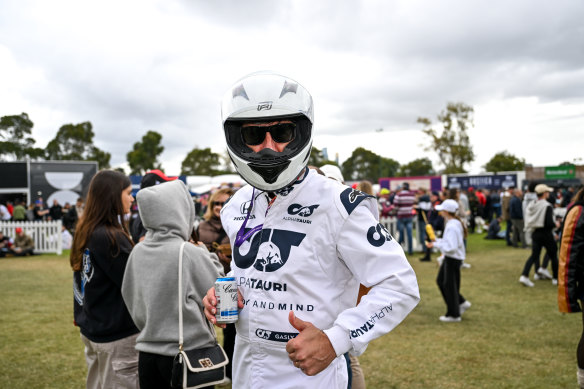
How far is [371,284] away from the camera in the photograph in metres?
1.78

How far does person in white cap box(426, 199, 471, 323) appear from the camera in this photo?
6930 mm

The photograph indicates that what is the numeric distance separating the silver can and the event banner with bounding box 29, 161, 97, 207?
22782 mm

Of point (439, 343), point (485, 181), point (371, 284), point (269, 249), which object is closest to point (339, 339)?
point (371, 284)

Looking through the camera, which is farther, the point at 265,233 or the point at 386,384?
the point at 386,384

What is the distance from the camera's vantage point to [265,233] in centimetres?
197

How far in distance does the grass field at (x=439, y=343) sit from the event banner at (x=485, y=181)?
24.6 meters

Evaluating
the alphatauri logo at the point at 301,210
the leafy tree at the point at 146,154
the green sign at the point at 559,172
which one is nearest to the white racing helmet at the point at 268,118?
the alphatauri logo at the point at 301,210

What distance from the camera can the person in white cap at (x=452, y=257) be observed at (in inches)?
273

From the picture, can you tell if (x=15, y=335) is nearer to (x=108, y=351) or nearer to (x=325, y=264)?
(x=108, y=351)

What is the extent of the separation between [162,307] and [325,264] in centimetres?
153

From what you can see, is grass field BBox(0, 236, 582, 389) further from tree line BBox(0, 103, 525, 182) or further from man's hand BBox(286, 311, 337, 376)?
tree line BBox(0, 103, 525, 182)

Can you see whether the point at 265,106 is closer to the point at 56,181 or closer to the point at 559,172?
the point at 56,181

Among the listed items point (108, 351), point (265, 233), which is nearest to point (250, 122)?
point (265, 233)

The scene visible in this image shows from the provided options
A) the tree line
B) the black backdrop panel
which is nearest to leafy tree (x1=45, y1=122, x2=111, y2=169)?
the tree line
